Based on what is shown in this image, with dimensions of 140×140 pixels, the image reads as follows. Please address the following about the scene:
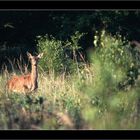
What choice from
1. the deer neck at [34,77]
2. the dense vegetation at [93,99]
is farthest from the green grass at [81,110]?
the deer neck at [34,77]

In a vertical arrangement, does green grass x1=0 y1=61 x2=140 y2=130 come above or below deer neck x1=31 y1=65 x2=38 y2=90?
below

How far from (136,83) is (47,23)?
14737mm

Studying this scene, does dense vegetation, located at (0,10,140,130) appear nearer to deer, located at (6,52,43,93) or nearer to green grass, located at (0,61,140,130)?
green grass, located at (0,61,140,130)

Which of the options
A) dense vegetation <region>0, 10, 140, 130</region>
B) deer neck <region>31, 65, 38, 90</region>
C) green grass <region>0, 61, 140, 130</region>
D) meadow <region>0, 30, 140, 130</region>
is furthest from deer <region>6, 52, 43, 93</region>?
meadow <region>0, 30, 140, 130</region>

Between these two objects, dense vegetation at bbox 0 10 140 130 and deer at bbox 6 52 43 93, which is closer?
dense vegetation at bbox 0 10 140 130

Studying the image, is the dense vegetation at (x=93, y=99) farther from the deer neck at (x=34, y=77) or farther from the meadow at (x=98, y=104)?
the deer neck at (x=34, y=77)

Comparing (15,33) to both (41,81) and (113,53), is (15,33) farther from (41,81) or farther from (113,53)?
(113,53)

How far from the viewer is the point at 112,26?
2145cm

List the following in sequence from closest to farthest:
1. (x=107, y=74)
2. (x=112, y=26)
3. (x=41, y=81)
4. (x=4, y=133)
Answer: (x=4, y=133)
(x=107, y=74)
(x=41, y=81)
(x=112, y=26)

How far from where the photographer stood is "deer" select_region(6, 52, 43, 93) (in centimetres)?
1099

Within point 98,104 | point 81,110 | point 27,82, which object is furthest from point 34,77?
point 98,104

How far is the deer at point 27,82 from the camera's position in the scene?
11.0 meters

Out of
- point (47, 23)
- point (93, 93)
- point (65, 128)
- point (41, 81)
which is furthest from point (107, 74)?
point (47, 23)

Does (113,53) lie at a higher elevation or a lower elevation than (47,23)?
lower
